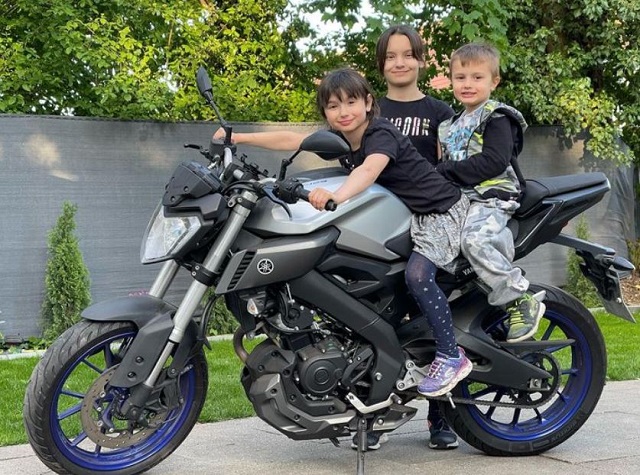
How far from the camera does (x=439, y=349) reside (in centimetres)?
430

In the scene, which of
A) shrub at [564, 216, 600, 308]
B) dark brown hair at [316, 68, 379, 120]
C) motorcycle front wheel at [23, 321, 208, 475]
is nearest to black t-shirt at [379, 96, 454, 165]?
dark brown hair at [316, 68, 379, 120]

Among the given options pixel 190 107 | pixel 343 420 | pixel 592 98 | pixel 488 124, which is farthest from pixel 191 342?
pixel 592 98

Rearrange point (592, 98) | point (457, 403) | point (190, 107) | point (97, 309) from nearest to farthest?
point (97, 309)
point (457, 403)
point (190, 107)
point (592, 98)

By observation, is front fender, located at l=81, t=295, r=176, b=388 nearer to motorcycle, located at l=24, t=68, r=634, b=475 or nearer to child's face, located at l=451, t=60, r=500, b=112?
motorcycle, located at l=24, t=68, r=634, b=475

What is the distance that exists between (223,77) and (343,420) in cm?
624

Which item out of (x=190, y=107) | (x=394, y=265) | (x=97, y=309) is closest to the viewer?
(x=97, y=309)

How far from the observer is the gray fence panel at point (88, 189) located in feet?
27.4

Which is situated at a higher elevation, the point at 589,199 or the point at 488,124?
the point at 488,124

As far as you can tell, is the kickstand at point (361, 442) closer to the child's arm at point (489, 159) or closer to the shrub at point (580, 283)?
the child's arm at point (489, 159)

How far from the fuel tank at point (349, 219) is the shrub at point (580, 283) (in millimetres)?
6741

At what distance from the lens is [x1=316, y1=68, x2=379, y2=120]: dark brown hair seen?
4.18 meters

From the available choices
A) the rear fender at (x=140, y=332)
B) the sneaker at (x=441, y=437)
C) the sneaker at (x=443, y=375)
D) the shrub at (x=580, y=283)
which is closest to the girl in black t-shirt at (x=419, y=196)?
the sneaker at (x=443, y=375)

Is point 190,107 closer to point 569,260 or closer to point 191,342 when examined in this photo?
point 569,260

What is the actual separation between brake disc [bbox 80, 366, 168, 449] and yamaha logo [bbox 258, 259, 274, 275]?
70 cm
